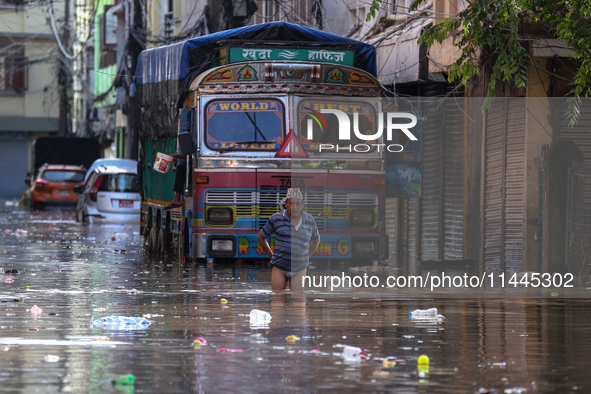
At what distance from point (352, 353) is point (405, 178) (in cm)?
632

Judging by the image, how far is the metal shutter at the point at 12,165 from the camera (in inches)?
2351

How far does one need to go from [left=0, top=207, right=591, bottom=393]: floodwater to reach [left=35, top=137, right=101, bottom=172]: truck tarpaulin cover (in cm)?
3232

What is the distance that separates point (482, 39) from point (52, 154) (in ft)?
119

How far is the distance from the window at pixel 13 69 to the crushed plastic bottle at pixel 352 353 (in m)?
52.6

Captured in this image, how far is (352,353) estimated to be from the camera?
864 cm

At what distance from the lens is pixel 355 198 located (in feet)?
56.0

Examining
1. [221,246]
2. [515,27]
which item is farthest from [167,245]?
[515,27]

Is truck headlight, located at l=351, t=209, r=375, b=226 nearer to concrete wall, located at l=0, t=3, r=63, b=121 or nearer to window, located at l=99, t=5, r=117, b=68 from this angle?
window, located at l=99, t=5, r=117, b=68

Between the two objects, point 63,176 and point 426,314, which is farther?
point 63,176

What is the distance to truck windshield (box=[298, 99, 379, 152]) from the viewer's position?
560 inches

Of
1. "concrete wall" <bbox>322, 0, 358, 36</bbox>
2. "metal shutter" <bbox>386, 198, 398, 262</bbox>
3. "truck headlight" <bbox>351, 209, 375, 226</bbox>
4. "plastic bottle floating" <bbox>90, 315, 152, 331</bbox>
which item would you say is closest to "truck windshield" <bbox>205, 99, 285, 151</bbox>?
"truck headlight" <bbox>351, 209, 375, 226</bbox>

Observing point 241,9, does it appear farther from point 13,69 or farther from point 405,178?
point 13,69

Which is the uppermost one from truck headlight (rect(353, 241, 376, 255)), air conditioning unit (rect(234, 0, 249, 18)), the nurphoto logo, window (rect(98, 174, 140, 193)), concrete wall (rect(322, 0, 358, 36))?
air conditioning unit (rect(234, 0, 249, 18))

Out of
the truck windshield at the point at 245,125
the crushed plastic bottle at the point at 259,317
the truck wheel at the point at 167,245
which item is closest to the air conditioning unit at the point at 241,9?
the truck wheel at the point at 167,245
